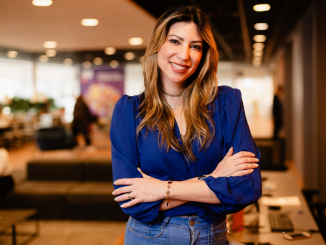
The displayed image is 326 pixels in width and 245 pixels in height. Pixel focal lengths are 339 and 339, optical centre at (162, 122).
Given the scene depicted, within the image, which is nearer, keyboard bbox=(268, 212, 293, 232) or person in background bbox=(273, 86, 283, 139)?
keyboard bbox=(268, 212, 293, 232)

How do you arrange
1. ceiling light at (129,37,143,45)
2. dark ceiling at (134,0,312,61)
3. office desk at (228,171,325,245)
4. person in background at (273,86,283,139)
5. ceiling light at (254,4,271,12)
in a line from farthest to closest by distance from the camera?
person in background at (273,86,283,139)
ceiling light at (129,37,143,45)
ceiling light at (254,4,271,12)
dark ceiling at (134,0,312,61)
office desk at (228,171,325,245)

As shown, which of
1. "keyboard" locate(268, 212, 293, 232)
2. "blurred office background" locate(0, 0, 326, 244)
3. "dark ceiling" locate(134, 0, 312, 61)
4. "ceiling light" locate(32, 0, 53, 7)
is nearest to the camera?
"keyboard" locate(268, 212, 293, 232)

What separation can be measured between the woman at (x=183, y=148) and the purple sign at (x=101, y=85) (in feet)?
45.8

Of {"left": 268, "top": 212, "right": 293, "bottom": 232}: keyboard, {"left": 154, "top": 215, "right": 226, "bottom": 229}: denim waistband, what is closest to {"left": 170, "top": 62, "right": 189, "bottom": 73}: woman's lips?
{"left": 154, "top": 215, "right": 226, "bottom": 229}: denim waistband

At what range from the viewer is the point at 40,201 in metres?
4.65

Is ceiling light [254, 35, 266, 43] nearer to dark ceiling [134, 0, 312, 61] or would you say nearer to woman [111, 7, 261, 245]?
dark ceiling [134, 0, 312, 61]

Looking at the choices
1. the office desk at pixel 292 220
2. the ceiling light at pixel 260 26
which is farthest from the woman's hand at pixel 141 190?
the ceiling light at pixel 260 26

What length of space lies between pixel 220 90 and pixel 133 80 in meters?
19.8

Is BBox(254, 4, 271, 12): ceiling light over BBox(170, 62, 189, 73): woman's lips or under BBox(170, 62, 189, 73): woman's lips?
over

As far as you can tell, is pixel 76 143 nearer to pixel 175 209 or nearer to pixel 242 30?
pixel 242 30

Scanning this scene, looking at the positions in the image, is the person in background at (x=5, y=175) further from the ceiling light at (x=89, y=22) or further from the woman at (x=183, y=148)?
the woman at (x=183, y=148)

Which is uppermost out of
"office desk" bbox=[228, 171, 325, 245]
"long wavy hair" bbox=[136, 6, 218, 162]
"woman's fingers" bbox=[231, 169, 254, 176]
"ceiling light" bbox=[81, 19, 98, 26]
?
"ceiling light" bbox=[81, 19, 98, 26]

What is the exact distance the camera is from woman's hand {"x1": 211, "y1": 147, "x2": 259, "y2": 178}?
1.36 meters

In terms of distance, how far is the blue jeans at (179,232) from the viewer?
1.31m
